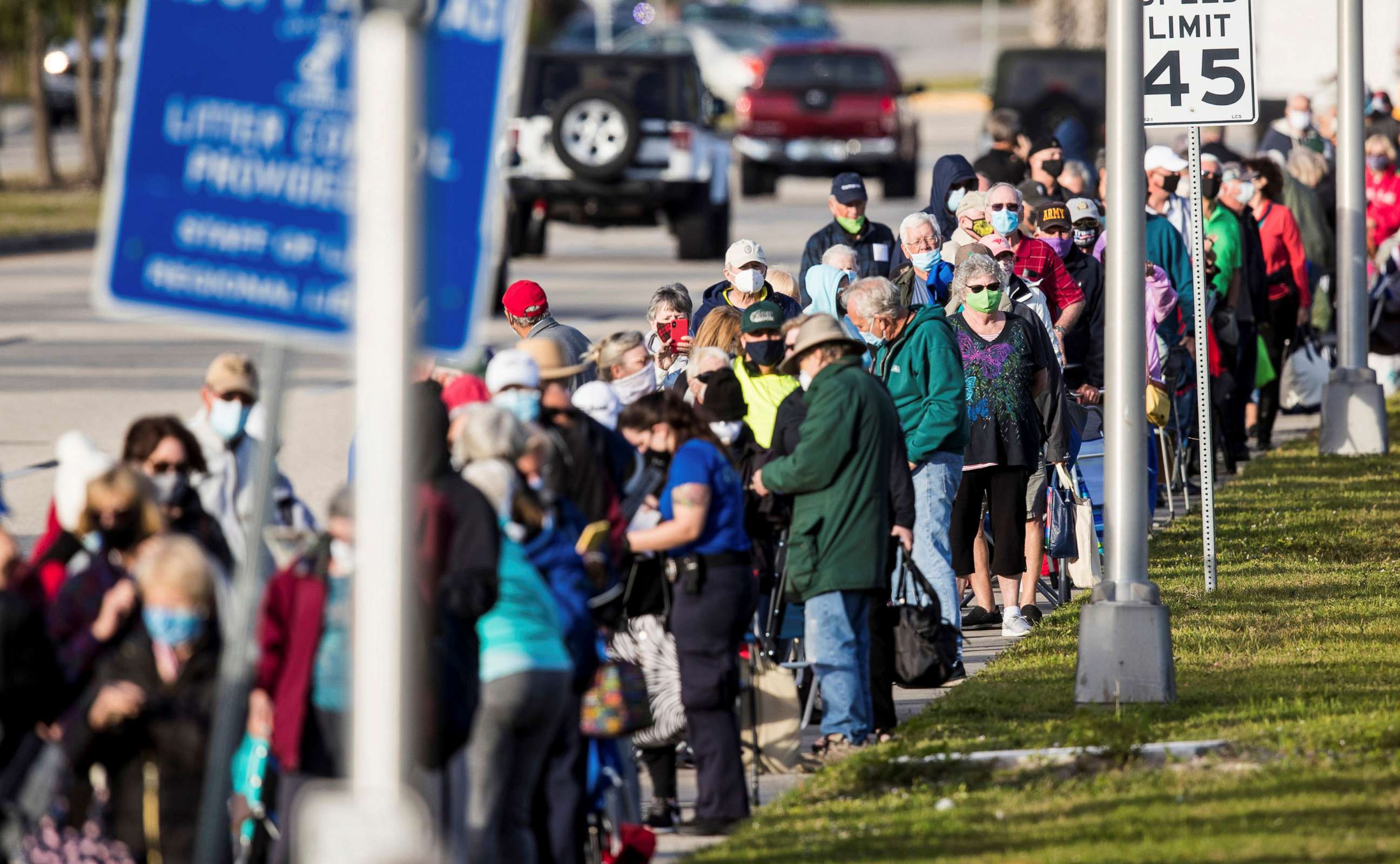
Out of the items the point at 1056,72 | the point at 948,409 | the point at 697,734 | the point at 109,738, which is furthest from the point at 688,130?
the point at 109,738

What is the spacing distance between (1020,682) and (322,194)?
549 centimetres

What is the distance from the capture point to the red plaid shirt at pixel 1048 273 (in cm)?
1314

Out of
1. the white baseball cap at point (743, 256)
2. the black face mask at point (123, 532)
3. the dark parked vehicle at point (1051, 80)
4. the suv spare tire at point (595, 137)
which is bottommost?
the black face mask at point (123, 532)

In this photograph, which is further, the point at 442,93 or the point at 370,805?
the point at 442,93

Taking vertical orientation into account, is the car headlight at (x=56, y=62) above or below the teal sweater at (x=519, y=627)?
above

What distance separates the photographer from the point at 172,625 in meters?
6.16

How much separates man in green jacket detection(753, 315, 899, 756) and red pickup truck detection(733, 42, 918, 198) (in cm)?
2716

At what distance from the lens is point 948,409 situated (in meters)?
10.7

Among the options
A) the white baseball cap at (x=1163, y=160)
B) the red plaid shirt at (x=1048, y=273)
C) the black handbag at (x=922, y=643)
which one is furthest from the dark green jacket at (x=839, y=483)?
the white baseball cap at (x=1163, y=160)

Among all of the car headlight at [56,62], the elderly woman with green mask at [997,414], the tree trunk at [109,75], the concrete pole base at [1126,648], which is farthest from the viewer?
the tree trunk at [109,75]

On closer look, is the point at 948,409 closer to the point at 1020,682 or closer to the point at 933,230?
the point at 1020,682

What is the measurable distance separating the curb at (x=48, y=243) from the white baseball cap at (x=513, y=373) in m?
25.6

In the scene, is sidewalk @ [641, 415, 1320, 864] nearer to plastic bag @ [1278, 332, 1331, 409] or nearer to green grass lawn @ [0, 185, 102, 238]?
plastic bag @ [1278, 332, 1331, 409]

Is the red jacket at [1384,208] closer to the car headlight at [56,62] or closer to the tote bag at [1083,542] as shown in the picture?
the tote bag at [1083,542]
